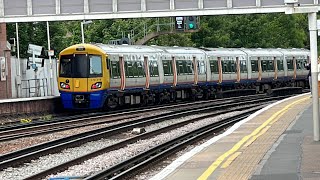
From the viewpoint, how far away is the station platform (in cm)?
1180

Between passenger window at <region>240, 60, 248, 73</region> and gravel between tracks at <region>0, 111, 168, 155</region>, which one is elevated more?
passenger window at <region>240, 60, 248, 73</region>

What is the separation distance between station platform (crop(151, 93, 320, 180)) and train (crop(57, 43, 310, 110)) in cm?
1392

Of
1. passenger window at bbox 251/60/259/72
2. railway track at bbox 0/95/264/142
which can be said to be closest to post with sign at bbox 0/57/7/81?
railway track at bbox 0/95/264/142

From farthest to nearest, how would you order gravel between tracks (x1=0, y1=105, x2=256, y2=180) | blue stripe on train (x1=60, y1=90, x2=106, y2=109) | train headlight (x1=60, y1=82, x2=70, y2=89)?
train headlight (x1=60, y1=82, x2=70, y2=89), blue stripe on train (x1=60, y1=90, x2=106, y2=109), gravel between tracks (x1=0, y1=105, x2=256, y2=180)

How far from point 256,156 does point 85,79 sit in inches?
804

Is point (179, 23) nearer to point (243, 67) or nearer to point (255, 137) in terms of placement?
point (243, 67)

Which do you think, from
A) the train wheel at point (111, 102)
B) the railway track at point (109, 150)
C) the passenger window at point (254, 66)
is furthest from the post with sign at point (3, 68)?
the passenger window at point (254, 66)

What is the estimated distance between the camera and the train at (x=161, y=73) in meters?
33.6

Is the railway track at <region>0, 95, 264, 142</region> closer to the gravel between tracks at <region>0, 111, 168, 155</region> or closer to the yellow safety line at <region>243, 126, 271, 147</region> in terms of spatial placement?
the gravel between tracks at <region>0, 111, 168, 155</region>

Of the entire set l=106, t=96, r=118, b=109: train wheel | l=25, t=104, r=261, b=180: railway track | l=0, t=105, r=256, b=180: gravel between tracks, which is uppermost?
l=106, t=96, r=118, b=109: train wheel

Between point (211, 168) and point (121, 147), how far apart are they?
710 centimetres

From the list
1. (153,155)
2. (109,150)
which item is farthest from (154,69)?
(153,155)

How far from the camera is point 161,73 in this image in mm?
38938

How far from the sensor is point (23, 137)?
22.4 m
